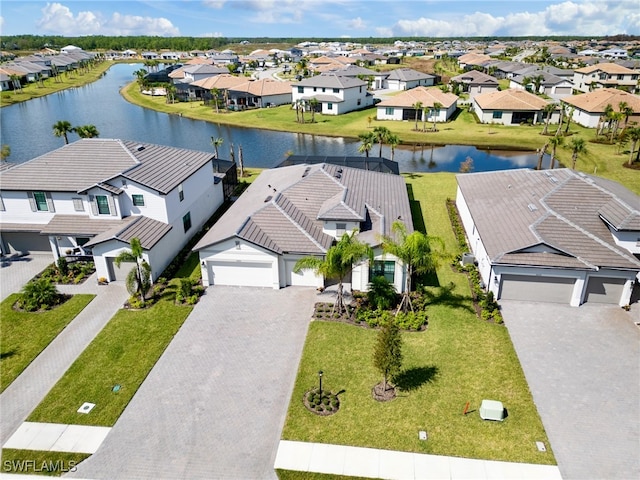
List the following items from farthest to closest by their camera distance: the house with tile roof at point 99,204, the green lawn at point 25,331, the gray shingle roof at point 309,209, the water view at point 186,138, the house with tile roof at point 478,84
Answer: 1. the house with tile roof at point 478,84
2. the water view at point 186,138
3. the house with tile roof at point 99,204
4. the gray shingle roof at point 309,209
5. the green lawn at point 25,331

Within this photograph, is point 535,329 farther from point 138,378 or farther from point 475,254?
point 138,378

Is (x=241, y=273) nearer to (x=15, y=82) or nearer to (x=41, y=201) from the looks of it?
(x=41, y=201)

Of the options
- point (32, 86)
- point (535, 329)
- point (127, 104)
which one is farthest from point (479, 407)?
point (32, 86)

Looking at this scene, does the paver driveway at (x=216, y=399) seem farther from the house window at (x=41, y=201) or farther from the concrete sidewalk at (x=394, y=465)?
the house window at (x=41, y=201)

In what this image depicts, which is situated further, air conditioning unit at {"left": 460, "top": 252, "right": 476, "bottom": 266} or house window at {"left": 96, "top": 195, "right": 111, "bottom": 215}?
house window at {"left": 96, "top": 195, "right": 111, "bottom": 215}

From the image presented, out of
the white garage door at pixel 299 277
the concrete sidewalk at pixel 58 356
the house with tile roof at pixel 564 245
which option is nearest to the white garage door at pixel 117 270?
the concrete sidewalk at pixel 58 356

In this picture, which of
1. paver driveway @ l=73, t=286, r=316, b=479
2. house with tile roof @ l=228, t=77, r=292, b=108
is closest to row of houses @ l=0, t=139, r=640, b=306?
paver driveway @ l=73, t=286, r=316, b=479

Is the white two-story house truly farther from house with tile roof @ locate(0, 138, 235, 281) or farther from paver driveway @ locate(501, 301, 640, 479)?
paver driveway @ locate(501, 301, 640, 479)
